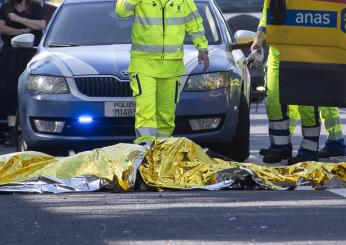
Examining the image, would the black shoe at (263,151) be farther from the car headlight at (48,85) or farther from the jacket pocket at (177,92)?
the car headlight at (48,85)

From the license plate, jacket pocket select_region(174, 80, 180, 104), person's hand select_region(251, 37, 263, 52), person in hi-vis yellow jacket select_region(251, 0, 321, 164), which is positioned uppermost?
person's hand select_region(251, 37, 263, 52)

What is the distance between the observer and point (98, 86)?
1265cm

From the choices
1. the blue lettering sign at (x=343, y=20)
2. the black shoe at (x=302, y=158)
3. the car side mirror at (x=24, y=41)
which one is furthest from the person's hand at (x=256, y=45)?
the blue lettering sign at (x=343, y=20)

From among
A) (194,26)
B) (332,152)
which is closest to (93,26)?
(194,26)

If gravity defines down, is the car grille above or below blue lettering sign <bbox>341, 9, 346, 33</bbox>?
below

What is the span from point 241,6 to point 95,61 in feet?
53.1

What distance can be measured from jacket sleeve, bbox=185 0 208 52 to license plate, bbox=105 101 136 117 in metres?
0.74

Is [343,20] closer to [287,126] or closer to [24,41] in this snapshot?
[287,126]

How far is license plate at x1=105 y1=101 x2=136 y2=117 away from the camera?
12.6 meters

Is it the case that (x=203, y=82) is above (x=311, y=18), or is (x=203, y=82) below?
below

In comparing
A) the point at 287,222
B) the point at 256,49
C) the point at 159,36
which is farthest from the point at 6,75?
the point at 287,222

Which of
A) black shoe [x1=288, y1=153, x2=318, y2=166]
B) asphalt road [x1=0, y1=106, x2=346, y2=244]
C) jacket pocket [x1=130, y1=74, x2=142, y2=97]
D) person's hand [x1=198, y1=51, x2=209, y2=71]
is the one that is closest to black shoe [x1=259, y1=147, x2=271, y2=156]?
black shoe [x1=288, y1=153, x2=318, y2=166]

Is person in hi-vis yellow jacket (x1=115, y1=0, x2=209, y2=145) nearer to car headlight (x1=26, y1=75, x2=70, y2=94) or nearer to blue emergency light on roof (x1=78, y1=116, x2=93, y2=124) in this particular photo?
blue emergency light on roof (x1=78, y1=116, x2=93, y2=124)

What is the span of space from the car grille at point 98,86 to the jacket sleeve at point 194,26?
0.74 meters
